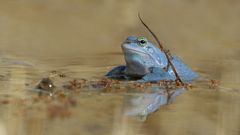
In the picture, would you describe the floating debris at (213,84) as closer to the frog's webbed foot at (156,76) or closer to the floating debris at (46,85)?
the frog's webbed foot at (156,76)

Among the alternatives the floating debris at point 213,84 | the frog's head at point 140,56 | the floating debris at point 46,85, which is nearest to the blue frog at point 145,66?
the frog's head at point 140,56

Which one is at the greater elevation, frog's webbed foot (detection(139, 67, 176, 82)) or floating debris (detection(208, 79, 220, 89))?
frog's webbed foot (detection(139, 67, 176, 82))

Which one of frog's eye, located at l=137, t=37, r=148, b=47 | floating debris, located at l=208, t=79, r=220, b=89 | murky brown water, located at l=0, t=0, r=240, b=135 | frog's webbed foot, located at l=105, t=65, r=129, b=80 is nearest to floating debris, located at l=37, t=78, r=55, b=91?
murky brown water, located at l=0, t=0, r=240, b=135

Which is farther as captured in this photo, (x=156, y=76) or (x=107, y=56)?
(x=107, y=56)

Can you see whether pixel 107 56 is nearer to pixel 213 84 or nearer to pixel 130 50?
pixel 130 50

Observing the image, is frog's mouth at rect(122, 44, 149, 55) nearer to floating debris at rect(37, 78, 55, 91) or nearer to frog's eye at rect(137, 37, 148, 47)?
frog's eye at rect(137, 37, 148, 47)

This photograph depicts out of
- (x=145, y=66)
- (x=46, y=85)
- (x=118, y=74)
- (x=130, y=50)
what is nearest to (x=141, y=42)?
(x=130, y=50)

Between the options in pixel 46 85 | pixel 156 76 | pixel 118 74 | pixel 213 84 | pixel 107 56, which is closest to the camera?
pixel 46 85
